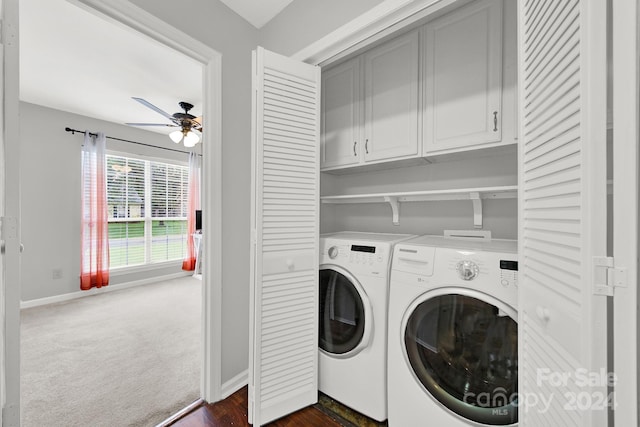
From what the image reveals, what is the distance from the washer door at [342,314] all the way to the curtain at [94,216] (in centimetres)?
386

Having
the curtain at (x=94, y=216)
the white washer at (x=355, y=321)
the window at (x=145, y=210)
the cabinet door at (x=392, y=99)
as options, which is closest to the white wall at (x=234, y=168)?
the white washer at (x=355, y=321)

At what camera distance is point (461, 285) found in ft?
3.87

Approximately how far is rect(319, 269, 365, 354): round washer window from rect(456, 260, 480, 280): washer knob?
1.92 feet

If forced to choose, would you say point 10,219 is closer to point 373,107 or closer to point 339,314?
point 339,314

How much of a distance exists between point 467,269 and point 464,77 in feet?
3.49

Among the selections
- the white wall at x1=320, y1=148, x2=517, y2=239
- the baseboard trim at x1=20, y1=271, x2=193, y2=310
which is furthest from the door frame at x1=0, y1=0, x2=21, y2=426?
the baseboard trim at x1=20, y1=271, x2=193, y2=310

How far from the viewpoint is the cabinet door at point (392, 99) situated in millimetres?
1658

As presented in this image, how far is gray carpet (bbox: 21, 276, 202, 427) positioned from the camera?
1.59m

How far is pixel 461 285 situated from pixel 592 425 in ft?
2.03

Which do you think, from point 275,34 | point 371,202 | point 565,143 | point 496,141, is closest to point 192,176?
point 275,34

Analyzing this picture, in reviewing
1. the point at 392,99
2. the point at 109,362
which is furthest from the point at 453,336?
the point at 109,362

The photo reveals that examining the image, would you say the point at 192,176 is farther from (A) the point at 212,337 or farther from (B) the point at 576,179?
(B) the point at 576,179

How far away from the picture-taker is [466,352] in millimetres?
1181

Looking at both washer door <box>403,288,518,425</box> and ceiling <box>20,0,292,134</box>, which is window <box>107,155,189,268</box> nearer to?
ceiling <box>20,0,292,134</box>
